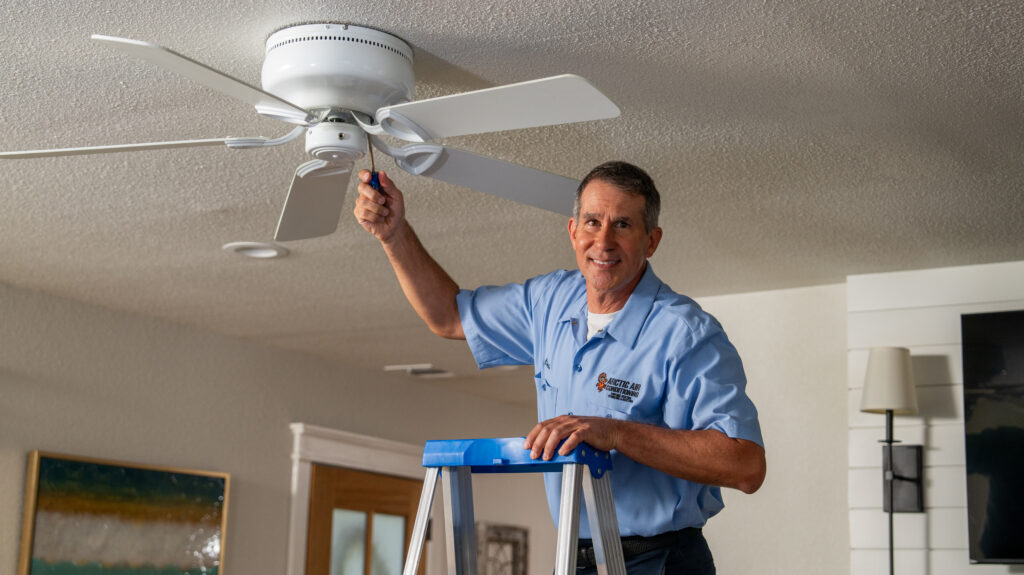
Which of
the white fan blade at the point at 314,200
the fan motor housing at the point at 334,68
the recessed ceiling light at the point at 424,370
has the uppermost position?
the fan motor housing at the point at 334,68

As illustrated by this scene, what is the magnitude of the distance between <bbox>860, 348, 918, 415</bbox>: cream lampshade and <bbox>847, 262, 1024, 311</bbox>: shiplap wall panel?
0.87 feet

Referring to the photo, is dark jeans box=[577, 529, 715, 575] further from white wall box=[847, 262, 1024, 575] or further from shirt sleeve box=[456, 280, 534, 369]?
white wall box=[847, 262, 1024, 575]

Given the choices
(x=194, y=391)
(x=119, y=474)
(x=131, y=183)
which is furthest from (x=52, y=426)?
(x=131, y=183)

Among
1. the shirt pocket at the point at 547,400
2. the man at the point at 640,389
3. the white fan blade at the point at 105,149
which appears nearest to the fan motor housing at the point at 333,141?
the white fan blade at the point at 105,149

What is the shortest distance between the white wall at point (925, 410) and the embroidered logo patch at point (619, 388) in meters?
2.31

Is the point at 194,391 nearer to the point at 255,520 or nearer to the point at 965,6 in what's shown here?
the point at 255,520

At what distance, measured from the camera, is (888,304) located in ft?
13.4

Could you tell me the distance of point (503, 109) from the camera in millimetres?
2070

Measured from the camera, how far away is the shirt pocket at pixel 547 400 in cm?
212

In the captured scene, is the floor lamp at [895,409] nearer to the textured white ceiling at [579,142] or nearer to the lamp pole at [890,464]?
the lamp pole at [890,464]

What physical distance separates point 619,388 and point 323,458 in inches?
162

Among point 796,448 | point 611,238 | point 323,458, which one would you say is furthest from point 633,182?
point 323,458

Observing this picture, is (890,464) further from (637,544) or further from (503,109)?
(503,109)

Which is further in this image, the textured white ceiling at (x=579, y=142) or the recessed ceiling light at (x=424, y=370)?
the recessed ceiling light at (x=424, y=370)
